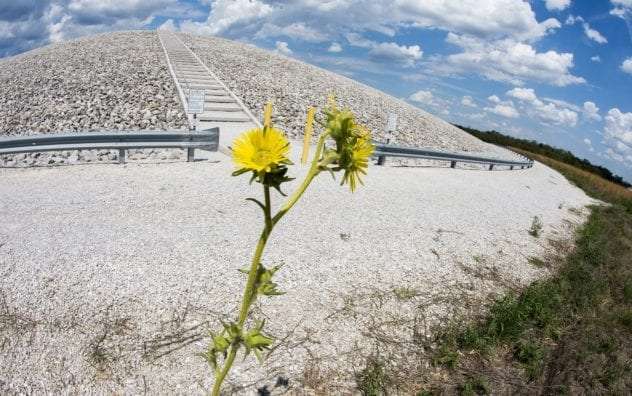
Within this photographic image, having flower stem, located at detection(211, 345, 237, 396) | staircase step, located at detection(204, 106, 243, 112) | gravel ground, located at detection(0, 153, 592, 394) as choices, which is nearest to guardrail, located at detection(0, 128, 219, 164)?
gravel ground, located at detection(0, 153, 592, 394)

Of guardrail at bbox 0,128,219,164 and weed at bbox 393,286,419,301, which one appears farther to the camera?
guardrail at bbox 0,128,219,164

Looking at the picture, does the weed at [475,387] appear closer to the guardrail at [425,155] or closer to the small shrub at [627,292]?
the small shrub at [627,292]

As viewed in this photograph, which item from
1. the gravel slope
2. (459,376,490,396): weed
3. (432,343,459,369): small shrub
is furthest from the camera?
the gravel slope

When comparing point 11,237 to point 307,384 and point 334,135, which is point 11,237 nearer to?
point 307,384

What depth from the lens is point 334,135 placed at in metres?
1.54

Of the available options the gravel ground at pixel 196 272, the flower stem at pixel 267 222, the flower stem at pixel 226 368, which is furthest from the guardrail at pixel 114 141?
the flower stem at pixel 267 222

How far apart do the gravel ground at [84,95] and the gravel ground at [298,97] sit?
3950mm

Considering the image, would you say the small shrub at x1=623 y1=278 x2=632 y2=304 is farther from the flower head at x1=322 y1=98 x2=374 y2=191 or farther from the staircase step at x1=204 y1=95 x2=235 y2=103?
the staircase step at x1=204 y1=95 x2=235 y2=103

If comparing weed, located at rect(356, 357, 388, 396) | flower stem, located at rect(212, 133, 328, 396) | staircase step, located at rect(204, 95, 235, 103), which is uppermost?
flower stem, located at rect(212, 133, 328, 396)

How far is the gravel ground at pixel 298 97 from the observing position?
68.3 ft

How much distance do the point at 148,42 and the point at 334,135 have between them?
39437 millimetres

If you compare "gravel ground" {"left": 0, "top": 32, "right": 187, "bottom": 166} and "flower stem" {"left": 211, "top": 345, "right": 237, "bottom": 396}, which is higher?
"flower stem" {"left": 211, "top": 345, "right": 237, "bottom": 396}

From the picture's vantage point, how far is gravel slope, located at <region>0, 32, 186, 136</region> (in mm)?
15344

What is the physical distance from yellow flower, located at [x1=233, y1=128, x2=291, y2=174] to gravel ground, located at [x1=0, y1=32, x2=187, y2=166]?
11.2m
